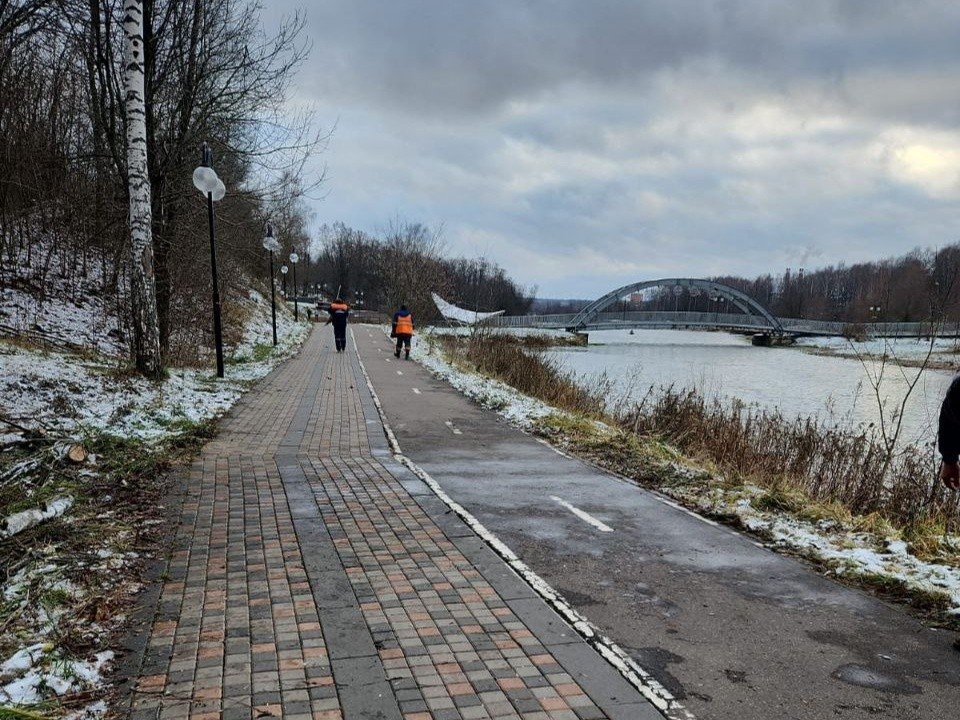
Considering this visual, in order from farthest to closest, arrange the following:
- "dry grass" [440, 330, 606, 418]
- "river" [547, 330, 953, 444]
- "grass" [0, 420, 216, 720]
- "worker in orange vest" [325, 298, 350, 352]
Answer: "worker in orange vest" [325, 298, 350, 352] → "river" [547, 330, 953, 444] → "dry grass" [440, 330, 606, 418] → "grass" [0, 420, 216, 720]

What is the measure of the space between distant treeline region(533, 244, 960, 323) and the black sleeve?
78.0m

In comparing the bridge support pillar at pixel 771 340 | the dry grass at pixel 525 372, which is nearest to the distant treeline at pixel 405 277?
the dry grass at pixel 525 372

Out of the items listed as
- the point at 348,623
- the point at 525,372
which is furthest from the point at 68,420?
the point at 525,372

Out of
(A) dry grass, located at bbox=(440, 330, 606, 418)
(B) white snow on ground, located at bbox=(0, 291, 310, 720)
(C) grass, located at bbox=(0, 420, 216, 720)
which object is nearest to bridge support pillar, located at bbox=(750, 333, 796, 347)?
(A) dry grass, located at bbox=(440, 330, 606, 418)

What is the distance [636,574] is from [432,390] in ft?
35.2

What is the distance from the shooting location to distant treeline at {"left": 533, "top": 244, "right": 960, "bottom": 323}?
8488 centimetres

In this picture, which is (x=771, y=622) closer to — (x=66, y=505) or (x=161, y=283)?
(x=66, y=505)

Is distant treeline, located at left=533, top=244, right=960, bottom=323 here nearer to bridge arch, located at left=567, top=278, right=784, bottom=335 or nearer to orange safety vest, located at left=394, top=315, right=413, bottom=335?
bridge arch, located at left=567, top=278, right=784, bottom=335

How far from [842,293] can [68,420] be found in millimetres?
153287

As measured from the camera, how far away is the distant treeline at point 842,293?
278 feet

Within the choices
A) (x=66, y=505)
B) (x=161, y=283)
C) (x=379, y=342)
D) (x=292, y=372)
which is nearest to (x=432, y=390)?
(x=292, y=372)

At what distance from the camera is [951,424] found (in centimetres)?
424

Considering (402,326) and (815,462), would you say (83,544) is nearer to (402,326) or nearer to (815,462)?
(815,462)

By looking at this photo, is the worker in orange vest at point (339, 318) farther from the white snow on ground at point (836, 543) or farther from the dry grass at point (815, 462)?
the white snow on ground at point (836, 543)
